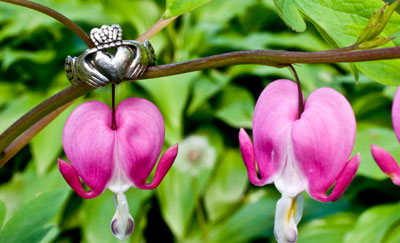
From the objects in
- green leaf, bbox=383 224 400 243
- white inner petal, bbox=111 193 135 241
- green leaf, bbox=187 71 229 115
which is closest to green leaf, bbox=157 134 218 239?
green leaf, bbox=187 71 229 115

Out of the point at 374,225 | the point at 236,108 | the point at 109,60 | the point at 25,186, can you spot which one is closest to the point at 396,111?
the point at 109,60

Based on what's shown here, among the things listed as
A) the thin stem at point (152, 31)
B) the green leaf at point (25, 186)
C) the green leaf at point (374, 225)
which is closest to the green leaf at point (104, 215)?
the green leaf at point (25, 186)

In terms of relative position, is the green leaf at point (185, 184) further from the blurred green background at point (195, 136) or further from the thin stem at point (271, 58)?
the thin stem at point (271, 58)

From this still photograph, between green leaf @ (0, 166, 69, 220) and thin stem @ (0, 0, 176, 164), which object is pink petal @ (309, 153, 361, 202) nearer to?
thin stem @ (0, 0, 176, 164)

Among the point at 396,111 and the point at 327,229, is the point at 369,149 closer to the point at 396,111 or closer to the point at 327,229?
the point at 327,229

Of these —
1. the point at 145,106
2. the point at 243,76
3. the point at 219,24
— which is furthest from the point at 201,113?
the point at 145,106

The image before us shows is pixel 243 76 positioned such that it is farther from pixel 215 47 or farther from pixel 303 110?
pixel 303 110
